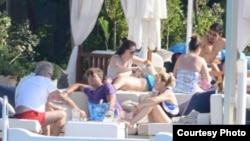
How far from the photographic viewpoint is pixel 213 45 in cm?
1241

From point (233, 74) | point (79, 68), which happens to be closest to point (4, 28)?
point (79, 68)

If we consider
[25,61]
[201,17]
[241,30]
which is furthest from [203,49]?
[201,17]

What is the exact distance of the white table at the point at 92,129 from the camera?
26.9 feet

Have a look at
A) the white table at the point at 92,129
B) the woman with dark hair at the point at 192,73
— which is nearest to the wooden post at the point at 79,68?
the woman with dark hair at the point at 192,73

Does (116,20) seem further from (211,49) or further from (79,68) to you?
(211,49)

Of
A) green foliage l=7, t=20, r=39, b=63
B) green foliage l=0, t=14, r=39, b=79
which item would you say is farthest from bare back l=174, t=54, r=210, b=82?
green foliage l=7, t=20, r=39, b=63

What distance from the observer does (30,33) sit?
17.0 metres

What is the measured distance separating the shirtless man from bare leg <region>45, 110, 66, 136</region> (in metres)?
3.10

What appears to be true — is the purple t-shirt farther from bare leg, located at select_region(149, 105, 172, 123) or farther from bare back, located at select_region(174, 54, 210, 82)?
bare back, located at select_region(174, 54, 210, 82)

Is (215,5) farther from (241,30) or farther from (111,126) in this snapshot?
(111,126)

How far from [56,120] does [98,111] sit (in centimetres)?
43

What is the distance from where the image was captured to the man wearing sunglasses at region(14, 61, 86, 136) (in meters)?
9.52

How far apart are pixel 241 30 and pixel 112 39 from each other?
25.9 ft

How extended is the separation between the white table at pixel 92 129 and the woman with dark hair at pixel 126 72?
2547 millimetres
